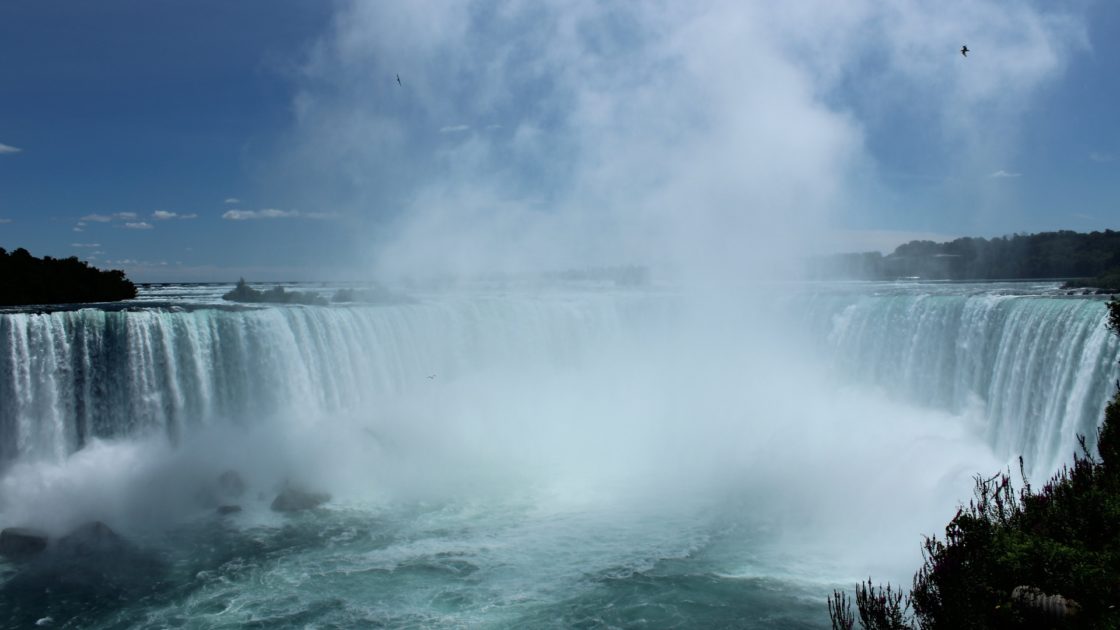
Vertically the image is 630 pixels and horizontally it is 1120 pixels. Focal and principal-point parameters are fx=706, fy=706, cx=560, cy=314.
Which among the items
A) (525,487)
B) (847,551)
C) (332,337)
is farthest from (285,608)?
(332,337)

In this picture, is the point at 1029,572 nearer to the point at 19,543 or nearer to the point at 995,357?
the point at 995,357

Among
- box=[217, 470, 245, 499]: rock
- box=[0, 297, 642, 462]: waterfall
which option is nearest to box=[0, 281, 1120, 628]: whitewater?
box=[0, 297, 642, 462]: waterfall

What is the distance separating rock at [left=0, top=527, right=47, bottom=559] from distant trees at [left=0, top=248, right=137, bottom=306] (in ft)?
40.9

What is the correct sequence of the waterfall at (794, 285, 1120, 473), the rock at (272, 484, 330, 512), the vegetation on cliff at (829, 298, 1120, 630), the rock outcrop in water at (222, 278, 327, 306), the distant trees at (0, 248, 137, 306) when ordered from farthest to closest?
the rock outcrop in water at (222, 278, 327, 306)
the distant trees at (0, 248, 137, 306)
the rock at (272, 484, 330, 512)
the waterfall at (794, 285, 1120, 473)
the vegetation on cliff at (829, 298, 1120, 630)

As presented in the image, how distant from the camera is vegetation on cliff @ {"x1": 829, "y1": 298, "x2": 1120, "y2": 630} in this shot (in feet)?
19.3

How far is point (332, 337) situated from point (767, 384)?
45.8ft

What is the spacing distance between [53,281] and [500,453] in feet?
58.8

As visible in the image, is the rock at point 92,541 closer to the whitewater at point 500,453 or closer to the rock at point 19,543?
the rock at point 19,543

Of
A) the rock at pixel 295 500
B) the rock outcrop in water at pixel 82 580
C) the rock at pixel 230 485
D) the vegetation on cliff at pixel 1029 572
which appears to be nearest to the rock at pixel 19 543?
the rock outcrop in water at pixel 82 580

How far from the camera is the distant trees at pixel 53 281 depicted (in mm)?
23172

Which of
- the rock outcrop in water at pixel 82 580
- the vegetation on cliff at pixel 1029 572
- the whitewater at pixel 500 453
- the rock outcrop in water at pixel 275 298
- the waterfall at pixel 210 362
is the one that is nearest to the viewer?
the vegetation on cliff at pixel 1029 572

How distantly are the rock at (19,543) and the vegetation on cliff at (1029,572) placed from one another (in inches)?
527

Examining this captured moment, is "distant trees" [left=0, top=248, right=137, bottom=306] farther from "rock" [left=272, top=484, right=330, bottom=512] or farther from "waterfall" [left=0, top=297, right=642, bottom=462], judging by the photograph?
"rock" [left=272, top=484, right=330, bottom=512]

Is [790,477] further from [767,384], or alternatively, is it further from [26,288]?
[26,288]
